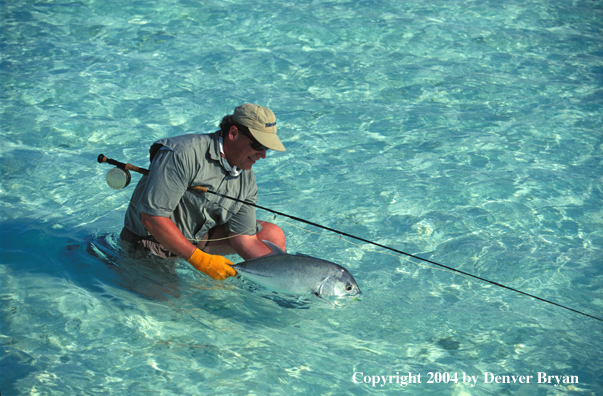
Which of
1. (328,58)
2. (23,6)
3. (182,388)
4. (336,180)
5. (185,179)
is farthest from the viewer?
(23,6)

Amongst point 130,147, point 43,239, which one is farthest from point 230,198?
point 130,147

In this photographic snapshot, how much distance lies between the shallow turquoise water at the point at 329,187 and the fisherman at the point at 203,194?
0.34m

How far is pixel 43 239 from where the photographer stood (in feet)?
14.8

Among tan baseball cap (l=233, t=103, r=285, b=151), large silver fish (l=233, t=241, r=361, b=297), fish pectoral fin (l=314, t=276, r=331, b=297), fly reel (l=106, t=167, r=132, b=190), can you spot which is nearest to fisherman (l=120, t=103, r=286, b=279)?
tan baseball cap (l=233, t=103, r=285, b=151)

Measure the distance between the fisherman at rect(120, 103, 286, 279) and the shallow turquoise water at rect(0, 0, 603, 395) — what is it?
342 mm

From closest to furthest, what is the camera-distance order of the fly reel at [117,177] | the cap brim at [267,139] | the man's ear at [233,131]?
the cap brim at [267,139], the man's ear at [233,131], the fly reel at [117,177]

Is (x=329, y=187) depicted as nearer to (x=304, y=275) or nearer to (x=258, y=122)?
(x=258, y=122)

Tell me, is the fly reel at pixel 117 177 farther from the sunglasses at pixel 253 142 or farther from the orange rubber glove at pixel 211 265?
the sunglasses at pixel 253 142

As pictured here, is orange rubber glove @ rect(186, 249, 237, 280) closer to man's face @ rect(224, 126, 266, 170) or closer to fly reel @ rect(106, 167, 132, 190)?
man's face @ rect(224, 126, 266, 170)

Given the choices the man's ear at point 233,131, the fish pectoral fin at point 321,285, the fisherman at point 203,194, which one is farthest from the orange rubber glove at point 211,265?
the man's ear at point 233,131

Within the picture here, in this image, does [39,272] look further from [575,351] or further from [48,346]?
[575,351]

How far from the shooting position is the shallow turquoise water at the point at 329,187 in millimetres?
3469

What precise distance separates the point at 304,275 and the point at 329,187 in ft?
8.47

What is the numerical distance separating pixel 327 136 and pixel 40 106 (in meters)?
3.62
